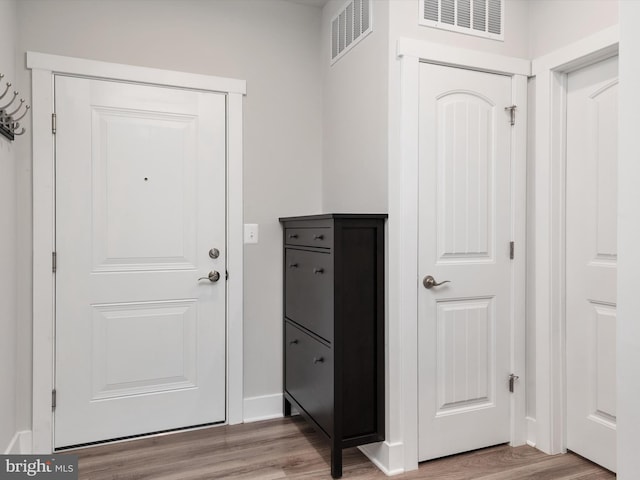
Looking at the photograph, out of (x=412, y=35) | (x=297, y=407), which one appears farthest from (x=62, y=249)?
(x=412, y=35)

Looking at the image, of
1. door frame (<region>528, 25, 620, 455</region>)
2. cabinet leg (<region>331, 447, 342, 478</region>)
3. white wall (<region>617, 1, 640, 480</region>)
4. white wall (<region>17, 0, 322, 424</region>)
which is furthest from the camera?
white wall (<region>17, 0, 322, 424</region>)

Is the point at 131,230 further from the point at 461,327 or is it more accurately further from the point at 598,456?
the point at 598,456

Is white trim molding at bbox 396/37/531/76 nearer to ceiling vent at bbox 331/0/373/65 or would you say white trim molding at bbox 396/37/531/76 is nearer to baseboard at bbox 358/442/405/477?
ceiling vent at bbox 331/0/373/65

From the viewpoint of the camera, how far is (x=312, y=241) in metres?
2.33

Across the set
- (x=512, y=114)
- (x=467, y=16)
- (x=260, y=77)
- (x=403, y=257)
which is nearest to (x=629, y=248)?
(x=403, y=257)

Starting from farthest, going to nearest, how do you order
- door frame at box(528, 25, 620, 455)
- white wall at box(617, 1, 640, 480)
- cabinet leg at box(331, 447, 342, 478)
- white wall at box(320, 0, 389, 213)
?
door frame at box(528, 25, 620, 455)
white wall at box(320, 0, 389, 213)
cabinet leg at box(331, 447, 342, 478)
white wall at box(617, 1, 640, 480)

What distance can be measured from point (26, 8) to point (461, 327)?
2.69m

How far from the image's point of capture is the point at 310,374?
2.40 metres

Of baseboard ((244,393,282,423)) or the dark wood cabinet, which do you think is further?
baseboard ((244,393,282,423))

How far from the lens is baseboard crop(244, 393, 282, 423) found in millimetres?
2736

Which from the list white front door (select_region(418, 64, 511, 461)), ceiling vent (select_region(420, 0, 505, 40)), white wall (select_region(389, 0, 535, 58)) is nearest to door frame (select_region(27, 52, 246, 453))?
white wall (select_region(389, 0, 535, 58))

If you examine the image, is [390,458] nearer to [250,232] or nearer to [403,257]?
[403,257]

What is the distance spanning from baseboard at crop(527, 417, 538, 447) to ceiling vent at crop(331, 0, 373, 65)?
2.20 meters

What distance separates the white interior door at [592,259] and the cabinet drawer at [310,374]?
49.3 inches
